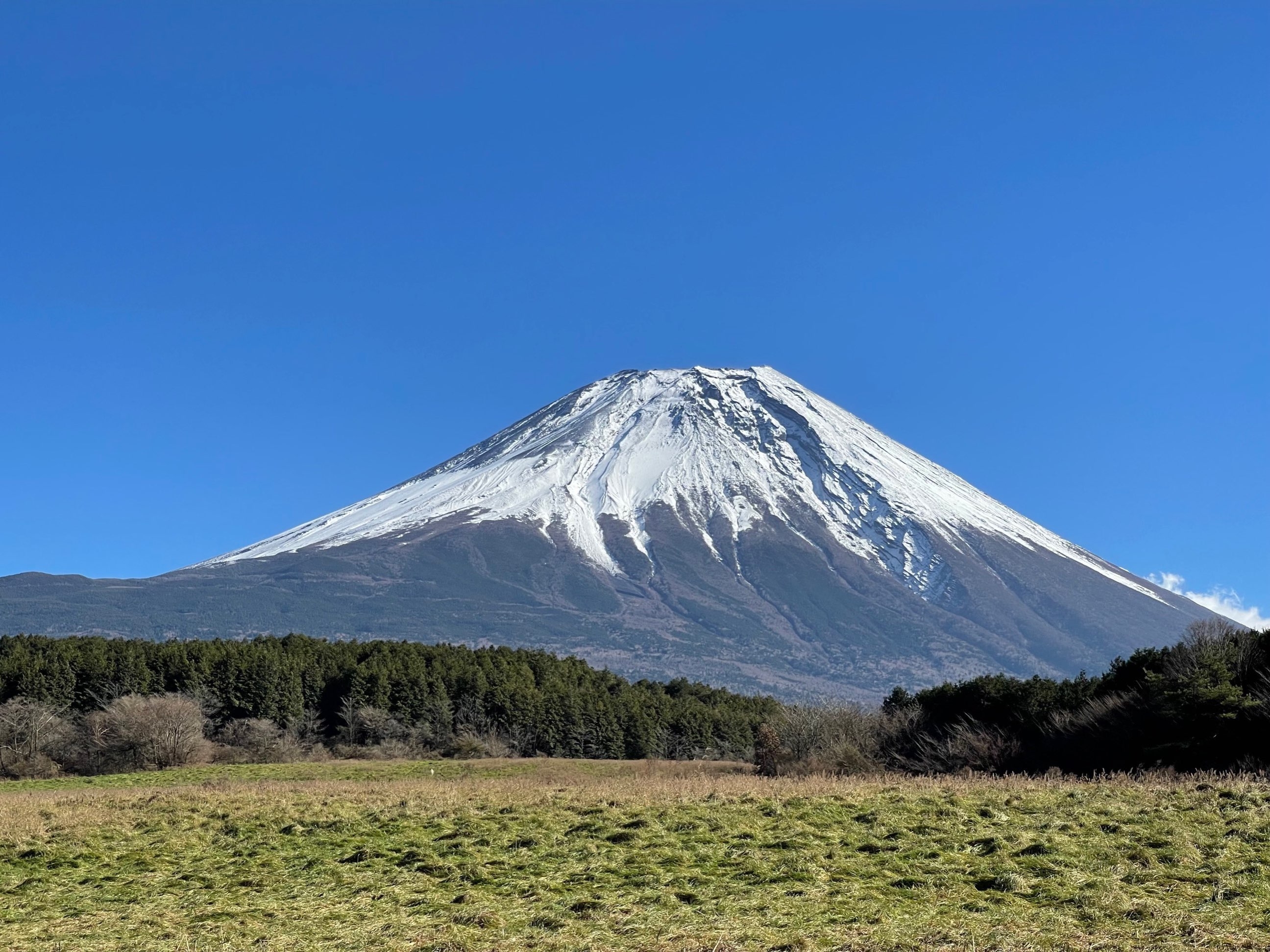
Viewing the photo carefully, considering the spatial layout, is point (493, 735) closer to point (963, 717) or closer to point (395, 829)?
point (963, 717)

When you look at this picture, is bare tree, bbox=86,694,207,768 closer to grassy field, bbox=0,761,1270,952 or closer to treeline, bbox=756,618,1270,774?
treeline, bbox=756,618,1270,774

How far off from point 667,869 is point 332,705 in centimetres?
6100

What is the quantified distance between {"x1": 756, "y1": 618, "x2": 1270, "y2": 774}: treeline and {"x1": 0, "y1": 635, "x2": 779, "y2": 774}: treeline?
74.9 ft

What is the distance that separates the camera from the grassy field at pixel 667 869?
12.0 metres

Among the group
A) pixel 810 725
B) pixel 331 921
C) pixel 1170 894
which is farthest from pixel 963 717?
pixel 331 921

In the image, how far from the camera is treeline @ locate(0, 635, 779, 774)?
56.3m

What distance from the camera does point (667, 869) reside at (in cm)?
1551

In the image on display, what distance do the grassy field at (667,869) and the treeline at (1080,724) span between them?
7.48 metres

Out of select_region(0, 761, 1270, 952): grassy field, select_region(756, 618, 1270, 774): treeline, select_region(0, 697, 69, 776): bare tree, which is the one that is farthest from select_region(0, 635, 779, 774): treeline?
select_region(0, 761, 1270, 952): grassy field

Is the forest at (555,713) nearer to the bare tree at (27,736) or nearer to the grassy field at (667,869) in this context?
the bare tree at (27,736)

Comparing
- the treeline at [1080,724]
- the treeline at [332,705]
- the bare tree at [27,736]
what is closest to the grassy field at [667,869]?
the treeline at [1080,724]

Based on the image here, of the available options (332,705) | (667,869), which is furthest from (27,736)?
(667,869)

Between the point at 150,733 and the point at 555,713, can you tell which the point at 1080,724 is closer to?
the point at 150,733

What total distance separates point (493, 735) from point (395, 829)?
165 ft
